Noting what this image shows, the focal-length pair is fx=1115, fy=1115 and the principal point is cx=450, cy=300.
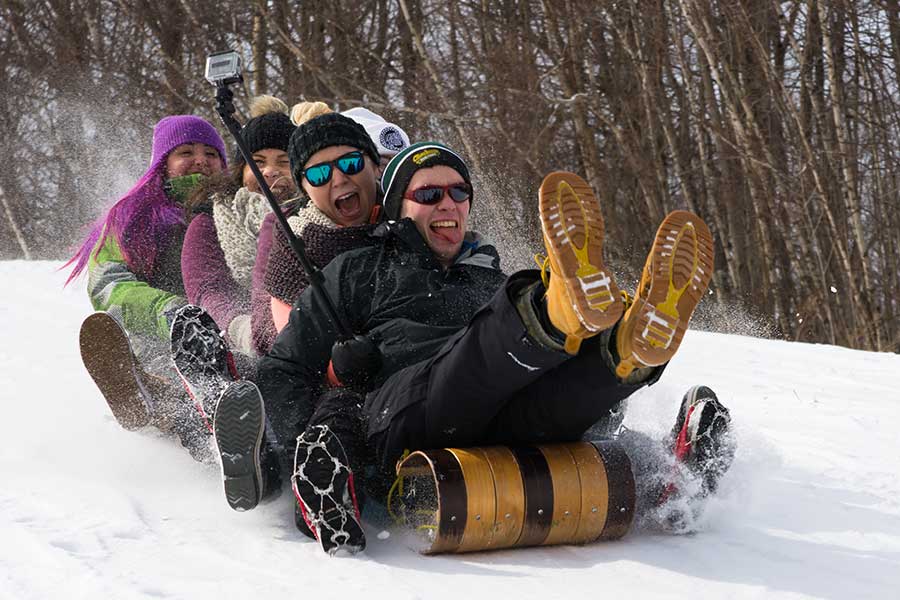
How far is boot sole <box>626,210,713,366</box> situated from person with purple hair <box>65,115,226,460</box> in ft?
5.01

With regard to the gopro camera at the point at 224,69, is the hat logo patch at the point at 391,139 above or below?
below

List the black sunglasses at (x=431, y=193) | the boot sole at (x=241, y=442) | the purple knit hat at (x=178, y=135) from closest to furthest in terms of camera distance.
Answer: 1. the boot sole at (x=241, y=442)
2. the black sunglasses at (x=431, y=193)
3. the purple knit hat at (x=178, y=135)

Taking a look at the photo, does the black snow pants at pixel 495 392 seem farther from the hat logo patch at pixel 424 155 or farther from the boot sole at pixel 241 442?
the hat logo patch at pixel 424 155

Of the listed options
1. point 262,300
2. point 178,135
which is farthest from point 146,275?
point 262,300

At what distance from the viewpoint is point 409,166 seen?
2.64m

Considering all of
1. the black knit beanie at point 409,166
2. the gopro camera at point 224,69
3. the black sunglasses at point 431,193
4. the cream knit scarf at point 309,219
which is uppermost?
the gopro camera at point 224,69

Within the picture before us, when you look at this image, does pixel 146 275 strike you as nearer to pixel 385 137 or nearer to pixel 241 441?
pixel 385 137

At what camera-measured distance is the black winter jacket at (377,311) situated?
246 cm

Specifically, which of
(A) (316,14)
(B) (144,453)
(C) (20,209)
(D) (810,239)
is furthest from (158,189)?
(C) (20,209)

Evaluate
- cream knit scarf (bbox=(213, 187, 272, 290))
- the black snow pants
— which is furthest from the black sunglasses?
cream knit scarf (bbox=(213, 187, 272, 290))

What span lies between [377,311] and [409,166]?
0.37 m

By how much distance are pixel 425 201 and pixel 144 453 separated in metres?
1.10

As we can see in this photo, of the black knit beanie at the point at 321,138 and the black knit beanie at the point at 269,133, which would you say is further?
the black knit beanie at the point at 269,133

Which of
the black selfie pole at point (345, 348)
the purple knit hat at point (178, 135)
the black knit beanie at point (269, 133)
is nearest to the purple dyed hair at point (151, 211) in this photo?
the purple knit hat at point (178, 135)
